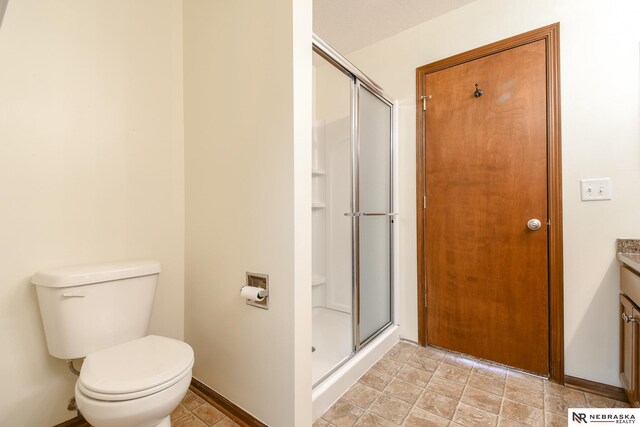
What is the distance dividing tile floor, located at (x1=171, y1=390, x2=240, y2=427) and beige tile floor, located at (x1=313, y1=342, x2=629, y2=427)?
470mm

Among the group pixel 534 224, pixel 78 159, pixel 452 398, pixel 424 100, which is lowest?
pixel 452 398

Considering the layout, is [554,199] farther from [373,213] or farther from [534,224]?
[373,213]

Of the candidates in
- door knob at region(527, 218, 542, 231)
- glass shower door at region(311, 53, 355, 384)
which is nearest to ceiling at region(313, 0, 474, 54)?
glass shower door at region(311, 53, 355, 384)

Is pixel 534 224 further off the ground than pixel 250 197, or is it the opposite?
pixel 250 197

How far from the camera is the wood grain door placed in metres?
1.65

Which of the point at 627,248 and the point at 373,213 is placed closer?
the point at 627,248

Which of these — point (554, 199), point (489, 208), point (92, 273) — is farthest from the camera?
point (489, 208)

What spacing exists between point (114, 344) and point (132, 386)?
0.43 meters

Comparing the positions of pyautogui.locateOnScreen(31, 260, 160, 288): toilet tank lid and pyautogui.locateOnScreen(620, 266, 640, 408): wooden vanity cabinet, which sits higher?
pyautogui.locateOnScreen(31, 260, 160, 288): toilet tank lid

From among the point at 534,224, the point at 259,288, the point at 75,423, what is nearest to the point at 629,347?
the point at 534,224

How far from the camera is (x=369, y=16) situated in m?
2.00

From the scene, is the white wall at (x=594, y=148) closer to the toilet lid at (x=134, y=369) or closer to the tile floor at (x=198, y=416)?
the tile floor at (x=198, y=416)

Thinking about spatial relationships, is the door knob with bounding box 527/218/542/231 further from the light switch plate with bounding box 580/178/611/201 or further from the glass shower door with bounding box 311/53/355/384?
the glass shower door with bounding box 311/53/355/384

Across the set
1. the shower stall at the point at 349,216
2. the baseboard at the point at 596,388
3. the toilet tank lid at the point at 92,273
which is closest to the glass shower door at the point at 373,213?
the shower stall at the point at 349,216
